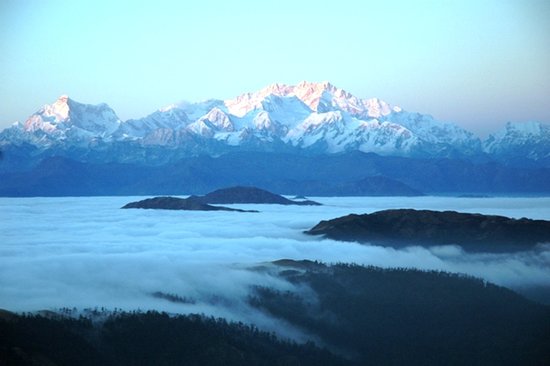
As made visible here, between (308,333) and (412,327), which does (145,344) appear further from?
(412,327)

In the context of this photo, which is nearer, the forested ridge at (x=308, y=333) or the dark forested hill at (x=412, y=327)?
the forested ridge at (x=308, y=333)

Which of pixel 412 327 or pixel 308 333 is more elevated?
pixel 412 327

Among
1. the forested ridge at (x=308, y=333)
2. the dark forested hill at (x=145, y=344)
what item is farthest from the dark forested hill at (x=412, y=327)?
the dark forested hill at (x=145, y=344)

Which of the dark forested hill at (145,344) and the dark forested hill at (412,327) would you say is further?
the dark forested hill at (412,327)

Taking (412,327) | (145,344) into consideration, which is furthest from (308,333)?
(145,344)

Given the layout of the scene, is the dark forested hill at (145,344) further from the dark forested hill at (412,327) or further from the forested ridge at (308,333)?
the dark forested hill at (412,327)

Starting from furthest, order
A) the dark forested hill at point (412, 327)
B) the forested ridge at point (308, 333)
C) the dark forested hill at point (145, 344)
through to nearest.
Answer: the dark forested hill at point (412, 327), the forested ridge at point (308, 333), the dark forested hill at point (145, 344)

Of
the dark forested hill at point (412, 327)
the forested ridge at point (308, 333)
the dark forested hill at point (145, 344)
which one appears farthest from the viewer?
the dark forested hill at point (412, 327)

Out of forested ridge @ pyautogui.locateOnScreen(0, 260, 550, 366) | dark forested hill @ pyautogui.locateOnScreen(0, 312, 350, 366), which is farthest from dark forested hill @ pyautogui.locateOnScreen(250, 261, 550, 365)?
dark forested hill @ pyautogui.locateOnScreen(0, 312, 350, 366)

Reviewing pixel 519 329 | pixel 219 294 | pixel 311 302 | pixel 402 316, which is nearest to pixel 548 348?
pixel 519 329

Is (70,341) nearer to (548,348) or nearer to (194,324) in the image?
(194,324)

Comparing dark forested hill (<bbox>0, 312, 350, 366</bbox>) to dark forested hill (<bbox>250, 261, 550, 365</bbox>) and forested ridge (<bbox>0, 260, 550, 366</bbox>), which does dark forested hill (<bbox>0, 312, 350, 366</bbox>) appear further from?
dark forested hill (<bbox>250, 261, 550, 365</bbox>)
